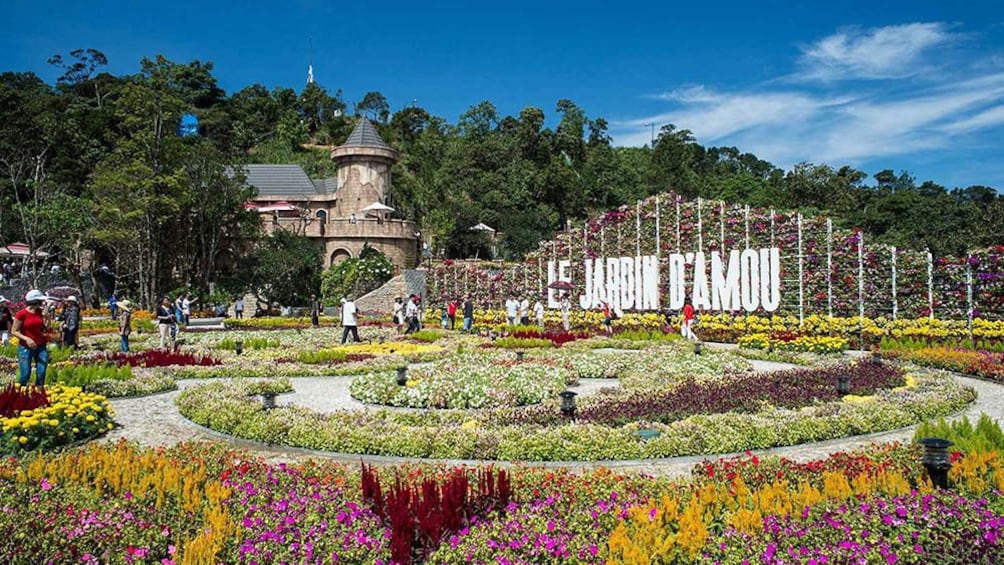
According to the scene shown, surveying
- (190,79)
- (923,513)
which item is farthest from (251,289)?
(190,79)

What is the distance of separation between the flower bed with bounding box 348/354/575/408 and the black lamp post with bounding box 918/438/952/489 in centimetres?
648

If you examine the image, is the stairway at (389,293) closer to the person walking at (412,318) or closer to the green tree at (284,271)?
the green tree at (284,271)

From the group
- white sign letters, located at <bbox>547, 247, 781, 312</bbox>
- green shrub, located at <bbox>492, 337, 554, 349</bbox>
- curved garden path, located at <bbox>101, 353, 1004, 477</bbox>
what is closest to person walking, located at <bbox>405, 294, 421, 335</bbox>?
green shrub, located at <bbox>492, 337, 554, 349</bbox>

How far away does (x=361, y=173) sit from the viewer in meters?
49.7

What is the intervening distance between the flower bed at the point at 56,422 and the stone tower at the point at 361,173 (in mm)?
40554

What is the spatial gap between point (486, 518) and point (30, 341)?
9.39m

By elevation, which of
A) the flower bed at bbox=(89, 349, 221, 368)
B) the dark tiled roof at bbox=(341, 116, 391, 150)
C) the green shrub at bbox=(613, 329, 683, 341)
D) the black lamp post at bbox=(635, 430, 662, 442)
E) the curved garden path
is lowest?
the curved garden path

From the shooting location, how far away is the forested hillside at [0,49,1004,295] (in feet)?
131

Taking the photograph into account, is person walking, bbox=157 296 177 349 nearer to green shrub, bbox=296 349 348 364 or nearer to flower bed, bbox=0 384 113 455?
green shrub, bbox=296 349 348 364

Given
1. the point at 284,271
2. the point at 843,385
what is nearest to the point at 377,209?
the point at 284,271

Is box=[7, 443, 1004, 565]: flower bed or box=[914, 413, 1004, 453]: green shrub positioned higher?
box=[914, 413, 1004, 453]: green shrub

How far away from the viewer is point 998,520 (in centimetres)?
464

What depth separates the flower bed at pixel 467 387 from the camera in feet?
37.0

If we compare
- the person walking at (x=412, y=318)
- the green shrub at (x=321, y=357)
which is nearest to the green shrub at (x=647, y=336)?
the person walking at (x=412, y=318)
